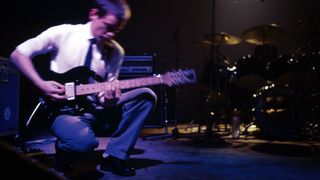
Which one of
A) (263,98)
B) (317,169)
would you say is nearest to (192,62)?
(263,98)

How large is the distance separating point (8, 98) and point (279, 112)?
3390mm

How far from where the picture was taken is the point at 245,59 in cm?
599

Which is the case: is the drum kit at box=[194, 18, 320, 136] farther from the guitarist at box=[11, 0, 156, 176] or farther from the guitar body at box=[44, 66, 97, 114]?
the guitar body at box=[44, 66, 97, 114]

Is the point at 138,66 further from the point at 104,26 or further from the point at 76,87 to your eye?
the point at 76,87

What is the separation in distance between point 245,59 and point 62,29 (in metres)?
4.01

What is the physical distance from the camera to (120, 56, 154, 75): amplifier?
4863 mm

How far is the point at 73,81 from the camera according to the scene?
2.48 m

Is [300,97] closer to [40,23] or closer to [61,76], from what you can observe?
[61,76]

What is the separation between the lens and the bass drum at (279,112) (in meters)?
4.59

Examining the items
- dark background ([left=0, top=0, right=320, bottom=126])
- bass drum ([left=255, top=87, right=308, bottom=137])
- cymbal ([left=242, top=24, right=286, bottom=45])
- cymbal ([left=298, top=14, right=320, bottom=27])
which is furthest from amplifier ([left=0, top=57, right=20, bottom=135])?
cymbal ([left=298, top=14, right=320, bottom=27])

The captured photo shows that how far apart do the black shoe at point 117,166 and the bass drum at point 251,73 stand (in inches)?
141

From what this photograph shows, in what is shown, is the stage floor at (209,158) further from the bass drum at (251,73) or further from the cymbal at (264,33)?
the cymbal at (264,33)

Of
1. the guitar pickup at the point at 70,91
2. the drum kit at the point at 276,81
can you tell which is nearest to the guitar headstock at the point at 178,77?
the guitar pickup at the point at 70,91

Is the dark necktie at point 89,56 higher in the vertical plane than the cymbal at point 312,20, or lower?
lower
